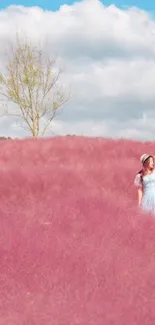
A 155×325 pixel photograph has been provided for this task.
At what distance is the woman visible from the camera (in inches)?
407

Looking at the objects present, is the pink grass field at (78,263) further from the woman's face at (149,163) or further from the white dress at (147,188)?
the white dress at (147,188)

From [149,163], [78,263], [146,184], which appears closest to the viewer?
[78,263]

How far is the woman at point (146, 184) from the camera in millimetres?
10344

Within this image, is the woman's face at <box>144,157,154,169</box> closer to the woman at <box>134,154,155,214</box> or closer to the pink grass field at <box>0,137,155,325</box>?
the woman at <box>134,154,155,214</box>

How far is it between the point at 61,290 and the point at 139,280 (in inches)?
38.1

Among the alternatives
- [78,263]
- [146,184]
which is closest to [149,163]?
[146,184]

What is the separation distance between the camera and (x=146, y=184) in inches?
419

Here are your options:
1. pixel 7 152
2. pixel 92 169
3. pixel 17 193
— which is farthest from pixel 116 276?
pixel 7 152

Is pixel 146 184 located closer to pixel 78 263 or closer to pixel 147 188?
pixel 147 188

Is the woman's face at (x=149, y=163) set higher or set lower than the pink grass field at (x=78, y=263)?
higher

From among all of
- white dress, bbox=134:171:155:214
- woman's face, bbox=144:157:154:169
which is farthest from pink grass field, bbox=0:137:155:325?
white dress, bbox=134:171:155:214

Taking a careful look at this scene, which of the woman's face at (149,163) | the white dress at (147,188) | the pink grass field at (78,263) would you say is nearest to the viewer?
the pink grass field at (78,263)

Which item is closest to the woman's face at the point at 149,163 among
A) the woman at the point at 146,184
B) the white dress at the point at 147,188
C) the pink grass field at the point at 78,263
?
the woman at the point at 146,184

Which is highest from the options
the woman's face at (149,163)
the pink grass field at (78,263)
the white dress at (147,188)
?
the woman's face at (149,163)
